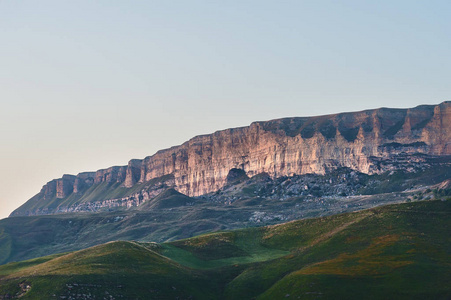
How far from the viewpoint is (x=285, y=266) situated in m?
112

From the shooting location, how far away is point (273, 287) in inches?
3930

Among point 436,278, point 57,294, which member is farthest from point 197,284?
point 436,278

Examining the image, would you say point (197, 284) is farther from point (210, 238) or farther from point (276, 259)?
point (210, 238)

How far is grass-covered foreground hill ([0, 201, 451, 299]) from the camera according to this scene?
294ft

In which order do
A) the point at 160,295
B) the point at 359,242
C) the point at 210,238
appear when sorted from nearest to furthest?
the point at 160,295, the point at 359,242, the point at 210,238

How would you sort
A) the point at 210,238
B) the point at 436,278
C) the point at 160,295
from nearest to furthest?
1. the point at 436,278
2. the point at 160,295
3. the point at 210,238

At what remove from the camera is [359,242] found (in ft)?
380

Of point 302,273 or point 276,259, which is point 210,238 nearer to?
point 276,259

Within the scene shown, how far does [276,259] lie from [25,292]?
5354 cm

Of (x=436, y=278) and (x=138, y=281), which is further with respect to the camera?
(x=138, y=281)

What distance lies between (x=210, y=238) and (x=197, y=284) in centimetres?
4376

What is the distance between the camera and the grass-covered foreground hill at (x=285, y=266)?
89688mm

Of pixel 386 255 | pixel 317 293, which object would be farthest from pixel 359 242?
pixel 317 293

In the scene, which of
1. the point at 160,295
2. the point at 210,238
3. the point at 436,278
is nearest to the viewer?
the point at 436,278
